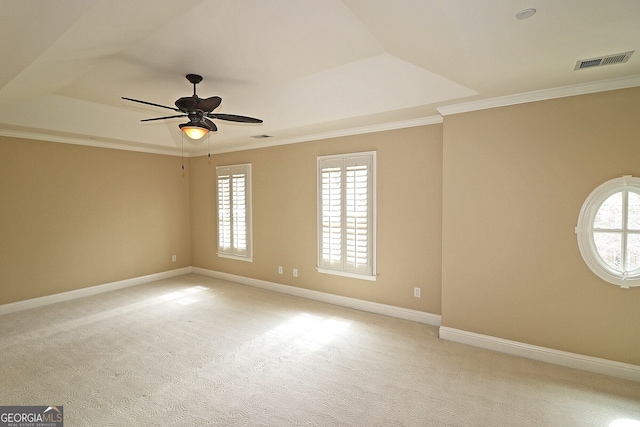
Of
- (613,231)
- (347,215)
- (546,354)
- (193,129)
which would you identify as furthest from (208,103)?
(546,354)

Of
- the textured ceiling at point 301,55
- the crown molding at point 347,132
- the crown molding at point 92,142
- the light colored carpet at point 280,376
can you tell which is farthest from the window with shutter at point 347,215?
the crown molding at point 92,142

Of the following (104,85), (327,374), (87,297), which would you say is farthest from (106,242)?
(327,374)

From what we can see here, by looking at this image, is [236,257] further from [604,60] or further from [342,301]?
[604,60]

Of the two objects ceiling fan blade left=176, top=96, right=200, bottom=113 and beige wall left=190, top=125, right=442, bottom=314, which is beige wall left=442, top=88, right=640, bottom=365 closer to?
beige wall left=190, top=125, right=442, bottom=314

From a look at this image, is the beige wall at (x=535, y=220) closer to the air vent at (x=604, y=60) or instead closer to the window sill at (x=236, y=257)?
the air vent at (x=604, y=60)

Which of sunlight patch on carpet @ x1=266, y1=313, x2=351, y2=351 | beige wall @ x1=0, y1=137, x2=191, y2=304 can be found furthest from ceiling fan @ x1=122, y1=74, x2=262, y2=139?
beige wall @ x1=0, y1=137, x2=191, y2=304

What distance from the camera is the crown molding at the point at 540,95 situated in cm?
277

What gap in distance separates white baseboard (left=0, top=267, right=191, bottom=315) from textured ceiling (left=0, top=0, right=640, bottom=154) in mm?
2434

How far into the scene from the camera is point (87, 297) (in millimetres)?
5258

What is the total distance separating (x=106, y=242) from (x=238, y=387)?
4243mm

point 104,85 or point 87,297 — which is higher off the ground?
point 104,85

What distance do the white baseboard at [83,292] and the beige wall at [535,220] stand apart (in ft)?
17.4

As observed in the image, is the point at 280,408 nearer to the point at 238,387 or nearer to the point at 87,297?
the point at 238,387

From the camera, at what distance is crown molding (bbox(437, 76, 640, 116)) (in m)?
2.77
